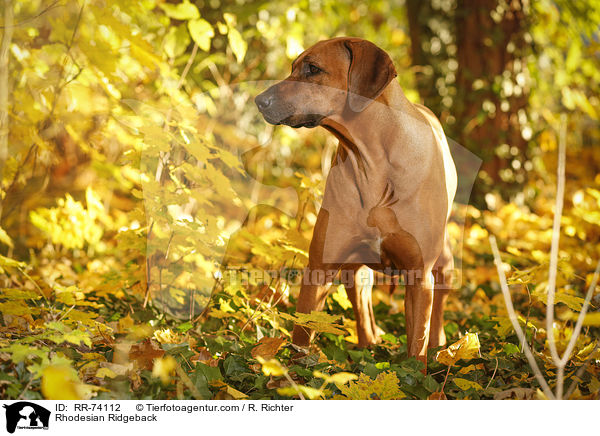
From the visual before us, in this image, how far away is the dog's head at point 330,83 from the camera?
1594 millimetres

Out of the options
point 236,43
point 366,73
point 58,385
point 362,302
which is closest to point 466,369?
point 362,302

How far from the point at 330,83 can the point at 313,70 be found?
0.22ft

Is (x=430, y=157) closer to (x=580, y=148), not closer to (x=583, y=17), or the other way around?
(x=583, y=17)

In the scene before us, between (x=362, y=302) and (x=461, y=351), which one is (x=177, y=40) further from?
(x=461, y=351)

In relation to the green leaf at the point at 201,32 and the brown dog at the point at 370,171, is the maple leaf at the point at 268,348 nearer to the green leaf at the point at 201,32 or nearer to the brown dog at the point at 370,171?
the brown dog at the point at 370,171

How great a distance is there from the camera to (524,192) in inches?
184

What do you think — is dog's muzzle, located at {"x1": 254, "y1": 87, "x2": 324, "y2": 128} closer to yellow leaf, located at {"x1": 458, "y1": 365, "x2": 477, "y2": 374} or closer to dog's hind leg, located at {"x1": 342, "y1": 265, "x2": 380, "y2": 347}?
dog's hind leg, located at {"x1": 342, "y1": 265, "x2": 380, "y2": 347}

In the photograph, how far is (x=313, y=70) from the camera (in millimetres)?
1631

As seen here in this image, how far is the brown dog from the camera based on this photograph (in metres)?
1.62

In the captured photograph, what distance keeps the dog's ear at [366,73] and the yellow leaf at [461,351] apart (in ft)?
2.68

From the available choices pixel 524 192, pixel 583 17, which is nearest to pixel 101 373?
pixel 524 192

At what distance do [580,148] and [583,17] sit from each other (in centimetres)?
282
